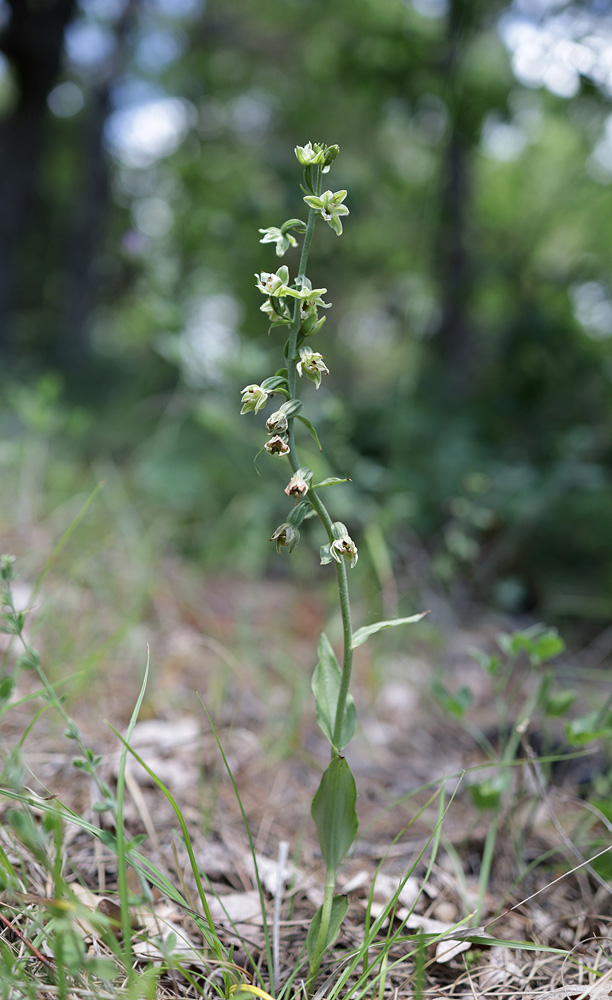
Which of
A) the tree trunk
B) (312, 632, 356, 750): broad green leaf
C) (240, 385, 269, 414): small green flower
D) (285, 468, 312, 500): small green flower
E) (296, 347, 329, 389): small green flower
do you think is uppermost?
the tree trunk

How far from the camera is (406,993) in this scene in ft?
2.76

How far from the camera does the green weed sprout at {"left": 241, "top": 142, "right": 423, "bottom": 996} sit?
2.62ft

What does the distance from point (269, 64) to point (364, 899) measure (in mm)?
8243

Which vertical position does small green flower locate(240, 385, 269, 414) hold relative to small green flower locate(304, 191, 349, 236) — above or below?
below

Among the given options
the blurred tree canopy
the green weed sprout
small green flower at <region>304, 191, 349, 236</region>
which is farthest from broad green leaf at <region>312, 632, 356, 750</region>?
the blurred tree canopy

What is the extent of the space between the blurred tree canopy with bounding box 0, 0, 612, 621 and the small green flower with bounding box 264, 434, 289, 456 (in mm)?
905

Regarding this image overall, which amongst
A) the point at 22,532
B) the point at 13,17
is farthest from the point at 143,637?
the point at 13,17

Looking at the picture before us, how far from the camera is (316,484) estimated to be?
0.82 meters

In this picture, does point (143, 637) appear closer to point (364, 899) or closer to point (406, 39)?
point (364, 899)

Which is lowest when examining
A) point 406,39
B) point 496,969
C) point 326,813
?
point 496,969

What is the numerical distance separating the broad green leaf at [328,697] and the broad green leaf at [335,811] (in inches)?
1.5

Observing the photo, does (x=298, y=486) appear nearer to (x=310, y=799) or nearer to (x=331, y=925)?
(x=331, y=925)

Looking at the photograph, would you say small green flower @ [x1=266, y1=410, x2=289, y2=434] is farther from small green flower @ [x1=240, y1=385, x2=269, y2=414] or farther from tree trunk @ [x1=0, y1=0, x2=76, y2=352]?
tree trunk @ [x1=0, y1=0, x2=76, y2=352]

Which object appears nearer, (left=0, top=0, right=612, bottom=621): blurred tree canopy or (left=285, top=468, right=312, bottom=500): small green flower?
(left=285, top=468, right=312, bottom=500): small green flower
